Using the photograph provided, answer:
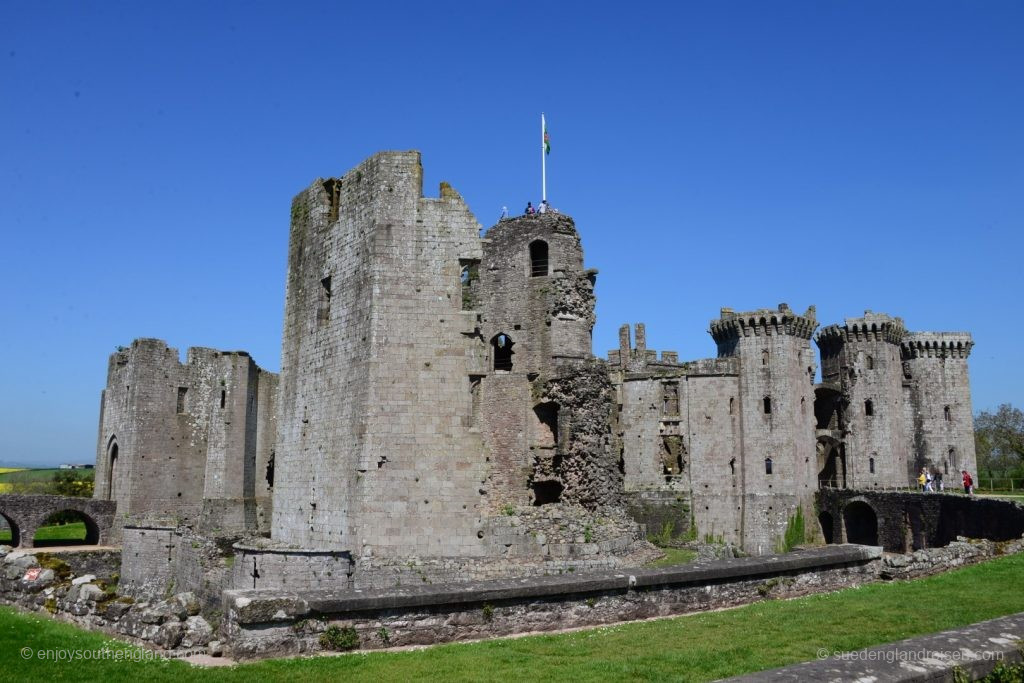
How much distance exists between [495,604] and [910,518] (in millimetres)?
34752

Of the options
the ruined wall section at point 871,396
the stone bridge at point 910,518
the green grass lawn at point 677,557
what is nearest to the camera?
the green grass lawn at point 677,557

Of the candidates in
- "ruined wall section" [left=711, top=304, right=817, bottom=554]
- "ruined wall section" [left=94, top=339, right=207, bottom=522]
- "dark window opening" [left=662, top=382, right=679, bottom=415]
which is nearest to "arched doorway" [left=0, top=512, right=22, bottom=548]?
"ruined wall section" [left=94, top=339, right=207, bottom=522]

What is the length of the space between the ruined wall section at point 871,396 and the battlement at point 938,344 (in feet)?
8.31

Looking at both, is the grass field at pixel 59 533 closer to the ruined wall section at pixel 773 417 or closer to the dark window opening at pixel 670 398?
the dark window opening at pixel 670 398

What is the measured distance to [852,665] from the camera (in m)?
6.27

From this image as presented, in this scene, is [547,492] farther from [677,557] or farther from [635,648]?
[635,648]

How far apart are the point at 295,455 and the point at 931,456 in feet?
147

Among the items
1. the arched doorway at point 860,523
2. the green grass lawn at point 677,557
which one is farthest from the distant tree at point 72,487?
the arched doorway at point 860,523

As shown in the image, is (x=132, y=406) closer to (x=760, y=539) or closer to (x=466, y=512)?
(x=466, y=512)

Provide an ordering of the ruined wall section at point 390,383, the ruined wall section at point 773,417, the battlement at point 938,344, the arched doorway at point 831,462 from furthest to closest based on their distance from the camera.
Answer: the battlement at point 938,344 < the arched doorway at point 831,462 < the ruined wall section at point 773,417 < the ruined wall section at point 390,383

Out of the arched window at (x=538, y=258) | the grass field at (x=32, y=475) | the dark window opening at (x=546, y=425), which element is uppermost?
the arched window at (x=538, y=258)

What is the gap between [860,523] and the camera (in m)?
44.9

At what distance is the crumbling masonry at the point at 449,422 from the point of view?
17859 mm

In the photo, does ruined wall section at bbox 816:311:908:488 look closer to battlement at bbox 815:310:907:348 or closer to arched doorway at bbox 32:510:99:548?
battlement at bbox 815:310:907:348
